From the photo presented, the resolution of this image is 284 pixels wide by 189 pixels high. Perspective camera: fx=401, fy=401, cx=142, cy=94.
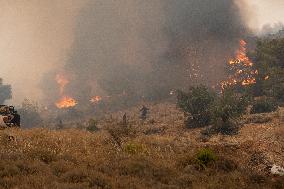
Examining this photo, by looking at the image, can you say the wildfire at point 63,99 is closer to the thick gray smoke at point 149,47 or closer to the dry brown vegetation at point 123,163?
the thick gray smoke at point 149,47

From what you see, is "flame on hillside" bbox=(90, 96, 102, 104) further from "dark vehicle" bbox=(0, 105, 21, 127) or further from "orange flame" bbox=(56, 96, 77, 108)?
"dark vehicle" bbox=(0, 105, 21, 127)

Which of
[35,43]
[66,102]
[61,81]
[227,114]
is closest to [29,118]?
[66,102]

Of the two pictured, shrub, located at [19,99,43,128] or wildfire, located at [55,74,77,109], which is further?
wildfire, located at [55,74,77,109]

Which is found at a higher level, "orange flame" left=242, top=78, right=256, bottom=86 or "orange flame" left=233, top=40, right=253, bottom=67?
"orange flame" left=233, top=40, right=253, bottom=67

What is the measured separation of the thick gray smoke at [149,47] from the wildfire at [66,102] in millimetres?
923

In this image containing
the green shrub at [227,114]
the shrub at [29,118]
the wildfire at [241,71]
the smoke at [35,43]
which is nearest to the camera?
the green shrub at [227,114]

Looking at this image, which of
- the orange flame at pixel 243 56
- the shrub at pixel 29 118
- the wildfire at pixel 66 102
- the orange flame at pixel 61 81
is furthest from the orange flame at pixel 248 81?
the orange flame at pixel 61 81

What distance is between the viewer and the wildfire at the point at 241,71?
47500 millimetres

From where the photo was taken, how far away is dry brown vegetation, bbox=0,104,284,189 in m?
10.7

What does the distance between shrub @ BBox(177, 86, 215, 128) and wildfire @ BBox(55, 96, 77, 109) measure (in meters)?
33.5

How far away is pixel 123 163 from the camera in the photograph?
41.4 ft

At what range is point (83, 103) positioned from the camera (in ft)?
209

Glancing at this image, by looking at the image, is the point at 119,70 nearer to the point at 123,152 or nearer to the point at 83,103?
the point at 83,103

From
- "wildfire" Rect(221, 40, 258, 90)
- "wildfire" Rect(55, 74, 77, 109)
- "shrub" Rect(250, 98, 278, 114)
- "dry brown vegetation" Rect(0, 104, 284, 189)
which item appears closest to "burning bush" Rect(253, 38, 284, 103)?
"wildfire" Rect(221, 40, 258, 90)
